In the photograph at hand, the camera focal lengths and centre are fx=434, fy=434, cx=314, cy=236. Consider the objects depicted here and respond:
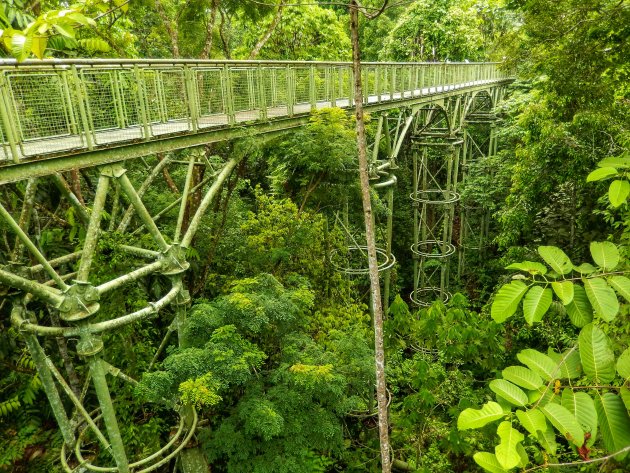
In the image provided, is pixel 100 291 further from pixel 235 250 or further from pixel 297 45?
pixel 297 45

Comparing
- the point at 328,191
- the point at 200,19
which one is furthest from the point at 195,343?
the point at 200,19

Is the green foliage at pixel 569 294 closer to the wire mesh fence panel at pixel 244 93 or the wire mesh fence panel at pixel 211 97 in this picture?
the wire mesh fence panel at pixel 211 97

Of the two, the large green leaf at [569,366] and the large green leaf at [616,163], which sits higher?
the large green leaf at [616,163]

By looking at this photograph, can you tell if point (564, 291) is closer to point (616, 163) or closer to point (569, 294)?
point (569, 294)

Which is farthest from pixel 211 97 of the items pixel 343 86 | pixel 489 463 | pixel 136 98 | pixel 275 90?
pixel 489 463

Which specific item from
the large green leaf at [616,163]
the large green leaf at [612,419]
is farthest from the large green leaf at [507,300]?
the large green leaf at [616,163]

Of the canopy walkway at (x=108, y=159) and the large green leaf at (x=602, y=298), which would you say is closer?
the large green leaf at (x=602, y=298)

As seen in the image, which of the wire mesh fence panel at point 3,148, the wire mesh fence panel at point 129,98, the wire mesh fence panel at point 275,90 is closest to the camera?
the wire mesh fence panel at point 3,148
